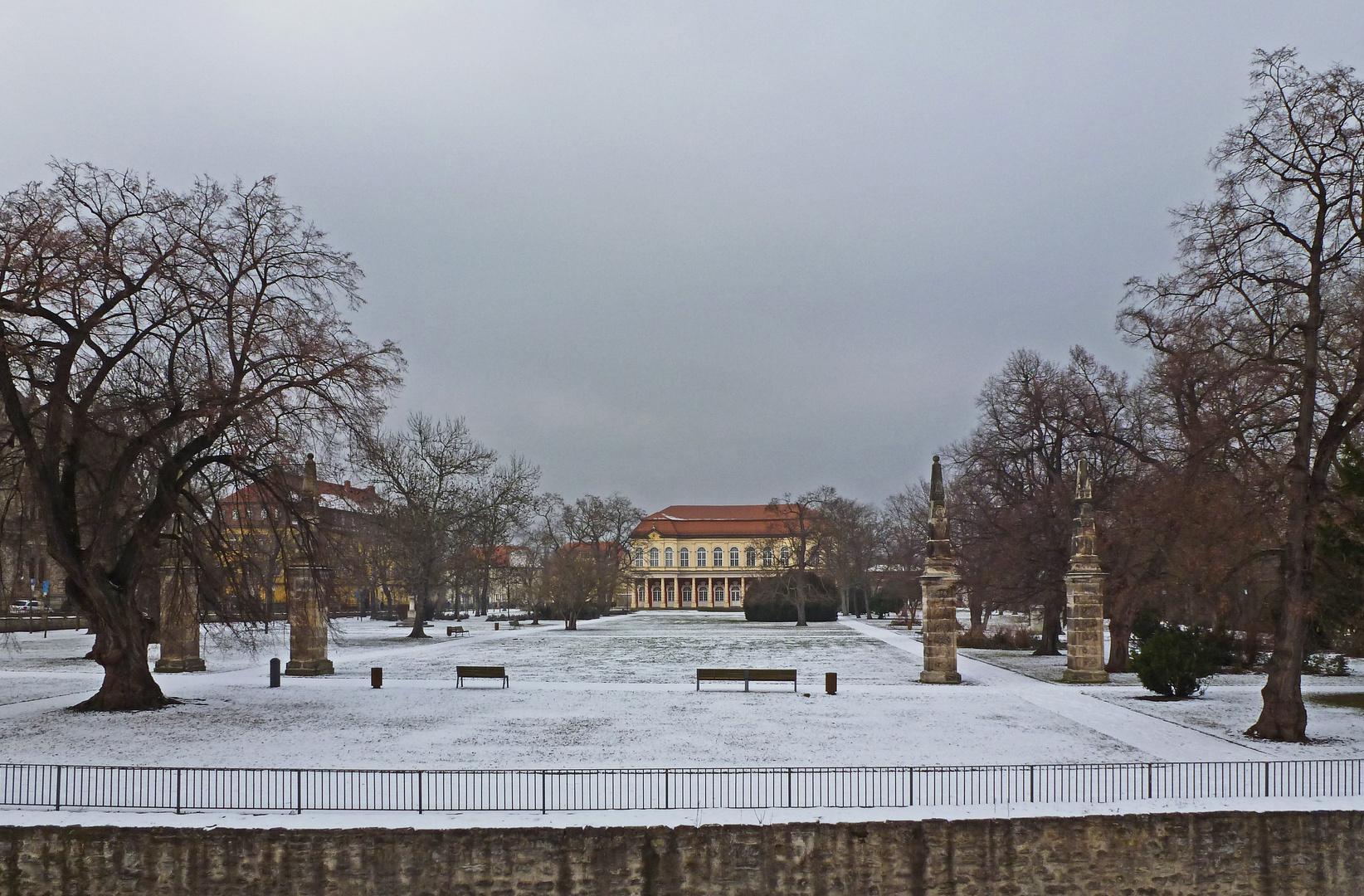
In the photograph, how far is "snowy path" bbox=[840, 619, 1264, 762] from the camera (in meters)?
17.4

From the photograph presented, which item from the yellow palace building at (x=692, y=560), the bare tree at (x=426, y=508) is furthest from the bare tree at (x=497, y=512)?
the yellow palace building at (x=692, y=560)

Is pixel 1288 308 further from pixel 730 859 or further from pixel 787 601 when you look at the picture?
pixel 787 601

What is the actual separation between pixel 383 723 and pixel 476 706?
10.6ft

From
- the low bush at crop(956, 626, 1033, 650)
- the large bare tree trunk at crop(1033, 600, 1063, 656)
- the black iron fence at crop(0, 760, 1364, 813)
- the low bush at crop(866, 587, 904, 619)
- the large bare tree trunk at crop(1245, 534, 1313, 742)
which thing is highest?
the large bare tree trunk at crop(1245, 534, 1313, 742)

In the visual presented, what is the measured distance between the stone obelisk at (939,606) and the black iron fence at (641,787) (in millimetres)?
13954

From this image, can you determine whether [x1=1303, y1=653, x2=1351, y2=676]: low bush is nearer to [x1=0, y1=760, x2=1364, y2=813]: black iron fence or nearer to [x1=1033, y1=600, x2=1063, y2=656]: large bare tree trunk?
[x1=1033, y1=600, x2=1063, y2=656]: large bare tree trunk

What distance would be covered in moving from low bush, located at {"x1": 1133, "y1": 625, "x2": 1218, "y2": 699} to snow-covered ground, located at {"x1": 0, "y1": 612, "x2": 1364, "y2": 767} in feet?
1.88

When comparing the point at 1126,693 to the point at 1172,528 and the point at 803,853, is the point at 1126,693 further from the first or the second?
the point at 803,853

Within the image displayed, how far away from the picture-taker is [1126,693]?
26547mm

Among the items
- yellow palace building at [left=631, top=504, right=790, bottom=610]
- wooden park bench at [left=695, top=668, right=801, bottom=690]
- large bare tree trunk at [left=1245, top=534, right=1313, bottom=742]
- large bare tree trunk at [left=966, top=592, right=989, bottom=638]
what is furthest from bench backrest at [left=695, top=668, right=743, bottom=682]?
yellow palace building at [left=631, top=504, right=790, bottom=610]

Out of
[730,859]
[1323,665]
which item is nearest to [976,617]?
[1323,665]

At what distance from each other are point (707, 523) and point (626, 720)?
389ft

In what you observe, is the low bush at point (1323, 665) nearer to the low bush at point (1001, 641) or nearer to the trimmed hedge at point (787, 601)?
the low bush at point (1001, 641)

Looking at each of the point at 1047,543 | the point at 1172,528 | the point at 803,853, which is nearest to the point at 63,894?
the point at 803,853
